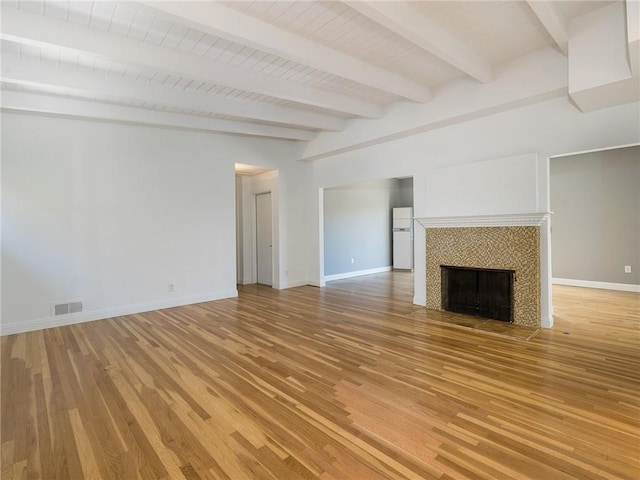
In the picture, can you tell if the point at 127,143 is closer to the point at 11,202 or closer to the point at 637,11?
the point at 11,202

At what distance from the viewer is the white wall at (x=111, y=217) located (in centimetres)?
432

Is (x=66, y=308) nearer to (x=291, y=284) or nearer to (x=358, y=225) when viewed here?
(x=291, y=284)

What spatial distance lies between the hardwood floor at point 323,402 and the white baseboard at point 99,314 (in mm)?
247

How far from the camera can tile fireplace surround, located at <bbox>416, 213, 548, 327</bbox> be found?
160 inches

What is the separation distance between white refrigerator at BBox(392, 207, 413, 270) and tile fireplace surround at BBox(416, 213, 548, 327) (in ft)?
14.1

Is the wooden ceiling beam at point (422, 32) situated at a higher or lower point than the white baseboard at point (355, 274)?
higher

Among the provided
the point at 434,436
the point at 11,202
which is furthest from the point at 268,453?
the point at 11,202

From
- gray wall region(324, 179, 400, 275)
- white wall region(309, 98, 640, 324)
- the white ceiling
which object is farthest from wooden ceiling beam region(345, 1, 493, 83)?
gray wall region(324, 179, 400, 275)

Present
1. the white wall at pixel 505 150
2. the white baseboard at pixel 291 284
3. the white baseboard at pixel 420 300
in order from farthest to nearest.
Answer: the white baseboard at pixel 291 284 → the white baseboard at pixel 420 300 → the white wall at pixel 505 150

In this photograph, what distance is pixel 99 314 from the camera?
485 cm

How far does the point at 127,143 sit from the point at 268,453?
16.6 ft

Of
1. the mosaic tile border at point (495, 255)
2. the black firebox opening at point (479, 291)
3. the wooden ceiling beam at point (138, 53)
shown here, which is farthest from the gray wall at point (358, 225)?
the wooden ceiling beam at point (138, 53)

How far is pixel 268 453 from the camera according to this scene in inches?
74.0

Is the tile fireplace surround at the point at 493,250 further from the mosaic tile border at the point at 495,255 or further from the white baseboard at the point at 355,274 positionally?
the white baseboard at the point at 355,274
